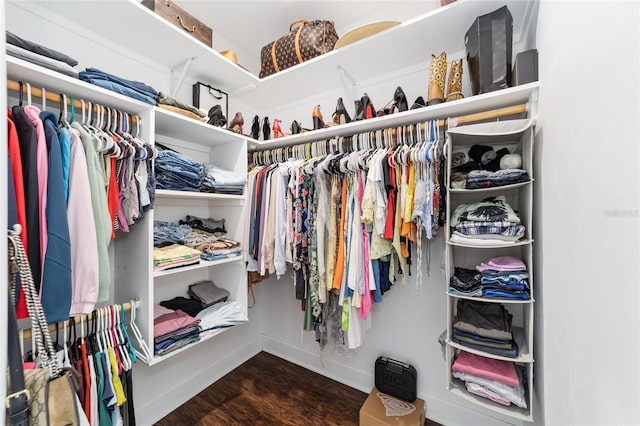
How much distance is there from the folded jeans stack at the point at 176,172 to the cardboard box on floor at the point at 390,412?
5.49 ft

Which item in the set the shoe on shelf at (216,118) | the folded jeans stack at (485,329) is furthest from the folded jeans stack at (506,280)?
the shoe on shelf at (216,118)

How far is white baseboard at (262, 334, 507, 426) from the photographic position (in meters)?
1.46

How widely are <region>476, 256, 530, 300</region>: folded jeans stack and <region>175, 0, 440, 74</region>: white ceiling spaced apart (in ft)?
5.59

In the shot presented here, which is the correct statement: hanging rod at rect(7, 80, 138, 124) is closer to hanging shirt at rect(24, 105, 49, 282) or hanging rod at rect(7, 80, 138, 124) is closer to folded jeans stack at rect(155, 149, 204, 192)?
hanging shirt at rect(24, 105, 49, 282)

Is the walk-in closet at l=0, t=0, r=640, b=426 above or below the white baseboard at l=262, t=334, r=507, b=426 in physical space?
above

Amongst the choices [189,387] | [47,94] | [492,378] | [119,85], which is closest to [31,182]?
[47,94]

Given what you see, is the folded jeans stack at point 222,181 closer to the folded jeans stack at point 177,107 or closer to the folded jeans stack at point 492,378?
the folded jeans stack at point 177,107

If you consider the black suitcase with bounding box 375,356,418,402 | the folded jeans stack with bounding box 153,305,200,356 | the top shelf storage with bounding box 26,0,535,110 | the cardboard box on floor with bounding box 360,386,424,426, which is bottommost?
the cardboard box on floor with bounding box 360,386,424,426

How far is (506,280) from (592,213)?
0.57 metres

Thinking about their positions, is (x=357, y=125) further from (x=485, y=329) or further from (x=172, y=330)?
(x=172, y=330)

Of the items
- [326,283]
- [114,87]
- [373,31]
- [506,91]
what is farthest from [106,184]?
[506,91]

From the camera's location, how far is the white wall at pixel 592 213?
1.43 feet

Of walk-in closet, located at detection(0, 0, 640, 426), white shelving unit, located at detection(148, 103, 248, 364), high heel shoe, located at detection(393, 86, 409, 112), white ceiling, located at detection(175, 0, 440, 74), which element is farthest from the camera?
white ceiling, located at detection(175, 0, 440, 74)

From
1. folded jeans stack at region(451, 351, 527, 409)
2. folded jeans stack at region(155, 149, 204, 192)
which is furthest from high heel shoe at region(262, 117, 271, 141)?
folded jeans stack at region(451, 351, 527, 409)
